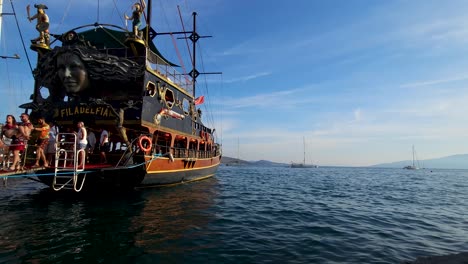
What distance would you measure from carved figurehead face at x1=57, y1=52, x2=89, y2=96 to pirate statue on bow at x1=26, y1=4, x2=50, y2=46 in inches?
119

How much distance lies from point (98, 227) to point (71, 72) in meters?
9.49

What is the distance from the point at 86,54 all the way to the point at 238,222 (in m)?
11.4

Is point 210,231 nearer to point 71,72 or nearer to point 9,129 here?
point 9,129

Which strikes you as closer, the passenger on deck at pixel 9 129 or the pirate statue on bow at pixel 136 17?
the passenger on deck at pixel 9 129

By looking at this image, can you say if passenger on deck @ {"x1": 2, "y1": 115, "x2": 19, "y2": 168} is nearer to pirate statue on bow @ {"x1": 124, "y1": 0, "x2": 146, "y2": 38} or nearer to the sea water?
the sea water

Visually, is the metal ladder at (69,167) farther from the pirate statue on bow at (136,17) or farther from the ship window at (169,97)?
the pirate statue on bow at (136,17)

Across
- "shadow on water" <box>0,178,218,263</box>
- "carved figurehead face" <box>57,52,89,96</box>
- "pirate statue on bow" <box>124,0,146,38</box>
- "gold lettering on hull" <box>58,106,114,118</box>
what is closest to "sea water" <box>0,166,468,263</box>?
"shadow on water" <box>0,178,218,263</box>

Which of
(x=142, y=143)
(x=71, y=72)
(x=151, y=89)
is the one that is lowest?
(x=142, y=143)

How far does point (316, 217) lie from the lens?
1120 cm

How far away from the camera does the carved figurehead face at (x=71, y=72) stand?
48.2ft

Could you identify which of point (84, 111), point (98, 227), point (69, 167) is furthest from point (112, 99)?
point (98, 227)

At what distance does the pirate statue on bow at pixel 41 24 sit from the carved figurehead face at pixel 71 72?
3033 mm

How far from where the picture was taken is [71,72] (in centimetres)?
1478

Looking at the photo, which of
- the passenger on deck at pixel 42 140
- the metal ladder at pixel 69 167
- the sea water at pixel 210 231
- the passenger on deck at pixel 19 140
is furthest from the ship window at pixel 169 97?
the passenger on deck at pixel 19 140
